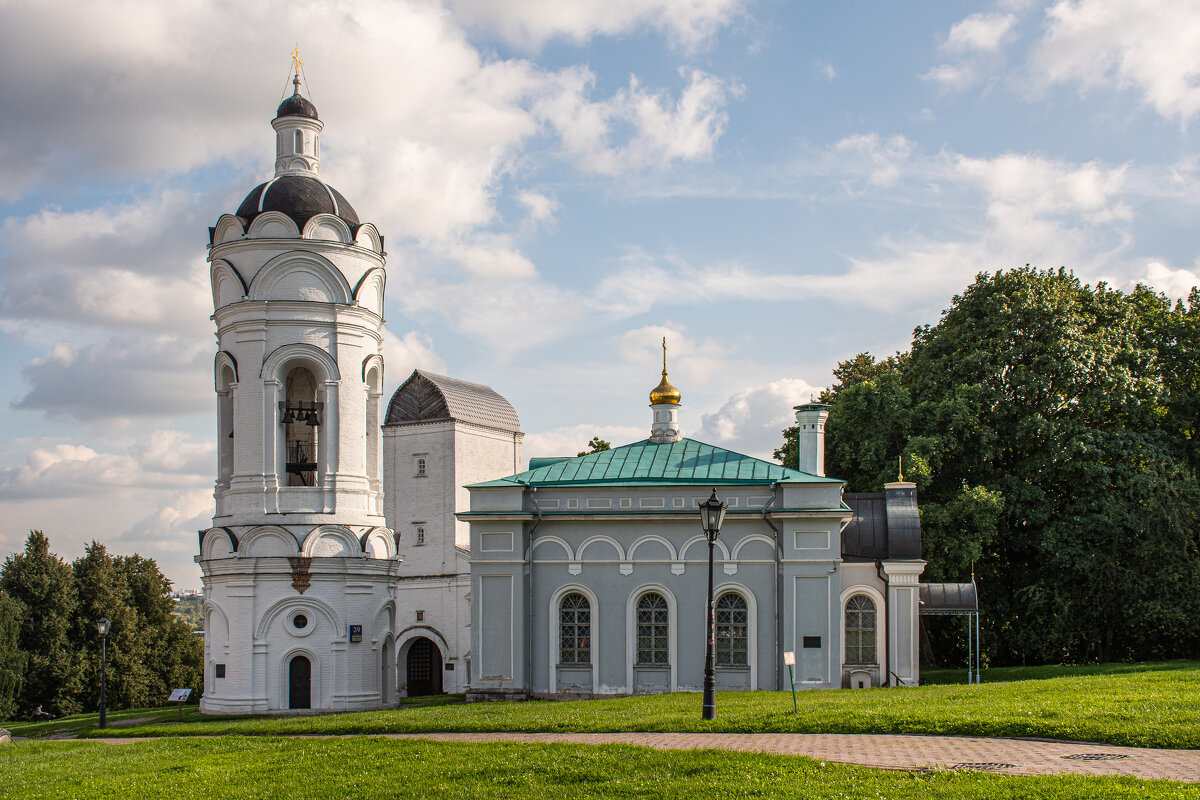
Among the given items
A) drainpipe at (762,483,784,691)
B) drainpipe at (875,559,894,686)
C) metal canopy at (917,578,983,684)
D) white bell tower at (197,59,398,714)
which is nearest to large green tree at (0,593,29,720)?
white bell tower at (197,59,398,714)

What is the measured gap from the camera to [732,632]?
2316 cm

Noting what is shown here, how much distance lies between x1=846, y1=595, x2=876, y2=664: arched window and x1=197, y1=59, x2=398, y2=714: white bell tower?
37.7 feet

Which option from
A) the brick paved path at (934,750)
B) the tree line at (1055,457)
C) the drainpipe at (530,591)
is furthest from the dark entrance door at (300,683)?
the tree line at (1055,457)

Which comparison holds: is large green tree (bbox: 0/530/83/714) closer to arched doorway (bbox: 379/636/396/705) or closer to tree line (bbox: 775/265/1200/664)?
arched doorway (bbox: 379/636/396/705)

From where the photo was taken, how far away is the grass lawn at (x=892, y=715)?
12.9 m

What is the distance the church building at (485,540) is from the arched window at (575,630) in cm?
4

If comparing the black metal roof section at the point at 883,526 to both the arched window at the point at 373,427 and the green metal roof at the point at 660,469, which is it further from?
the arched window at the point at 373,427

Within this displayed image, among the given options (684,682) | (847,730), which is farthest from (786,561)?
(847,730)

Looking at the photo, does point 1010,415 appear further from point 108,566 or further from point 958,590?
point 108,566

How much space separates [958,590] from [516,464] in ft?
57.0

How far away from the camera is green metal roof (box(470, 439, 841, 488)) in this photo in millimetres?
23719

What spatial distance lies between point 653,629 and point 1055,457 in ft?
40.4

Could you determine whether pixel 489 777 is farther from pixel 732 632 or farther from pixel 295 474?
pixel 295 474

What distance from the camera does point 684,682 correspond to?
23000 mm
